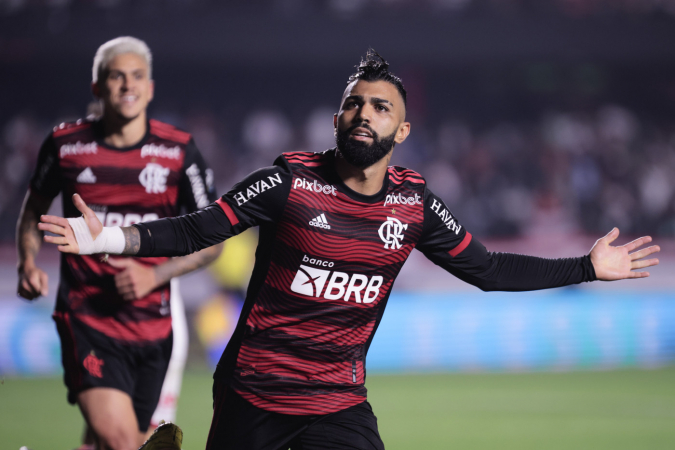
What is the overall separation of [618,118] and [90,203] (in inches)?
655

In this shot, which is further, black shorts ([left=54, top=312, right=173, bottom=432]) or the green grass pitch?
the green grass pitch

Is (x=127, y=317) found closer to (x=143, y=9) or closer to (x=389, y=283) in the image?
(x=389, y=283)

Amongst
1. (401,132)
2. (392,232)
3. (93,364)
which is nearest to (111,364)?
(93,364)

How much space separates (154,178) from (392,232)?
5.58 feet

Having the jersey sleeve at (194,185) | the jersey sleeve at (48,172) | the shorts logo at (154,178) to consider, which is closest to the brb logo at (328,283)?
the jersey sleeve at (194,185)

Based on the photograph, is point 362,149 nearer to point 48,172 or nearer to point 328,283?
point 328,283

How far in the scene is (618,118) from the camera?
62.0 ft

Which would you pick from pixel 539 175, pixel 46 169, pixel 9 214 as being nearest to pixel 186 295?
pixel 9 214

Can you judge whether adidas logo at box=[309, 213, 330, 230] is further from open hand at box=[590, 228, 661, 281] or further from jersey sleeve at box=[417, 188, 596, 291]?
open hand at box=[590, 228, 661, 281]

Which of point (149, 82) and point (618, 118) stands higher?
point (618, 118)

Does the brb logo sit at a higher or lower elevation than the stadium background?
lower

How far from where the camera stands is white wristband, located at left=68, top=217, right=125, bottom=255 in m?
3.17

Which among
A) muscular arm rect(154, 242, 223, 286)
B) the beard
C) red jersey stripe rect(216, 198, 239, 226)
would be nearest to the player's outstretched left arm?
red jersey stripe rect(216, 198, 239, 226)

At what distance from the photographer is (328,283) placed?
3.48 metres
